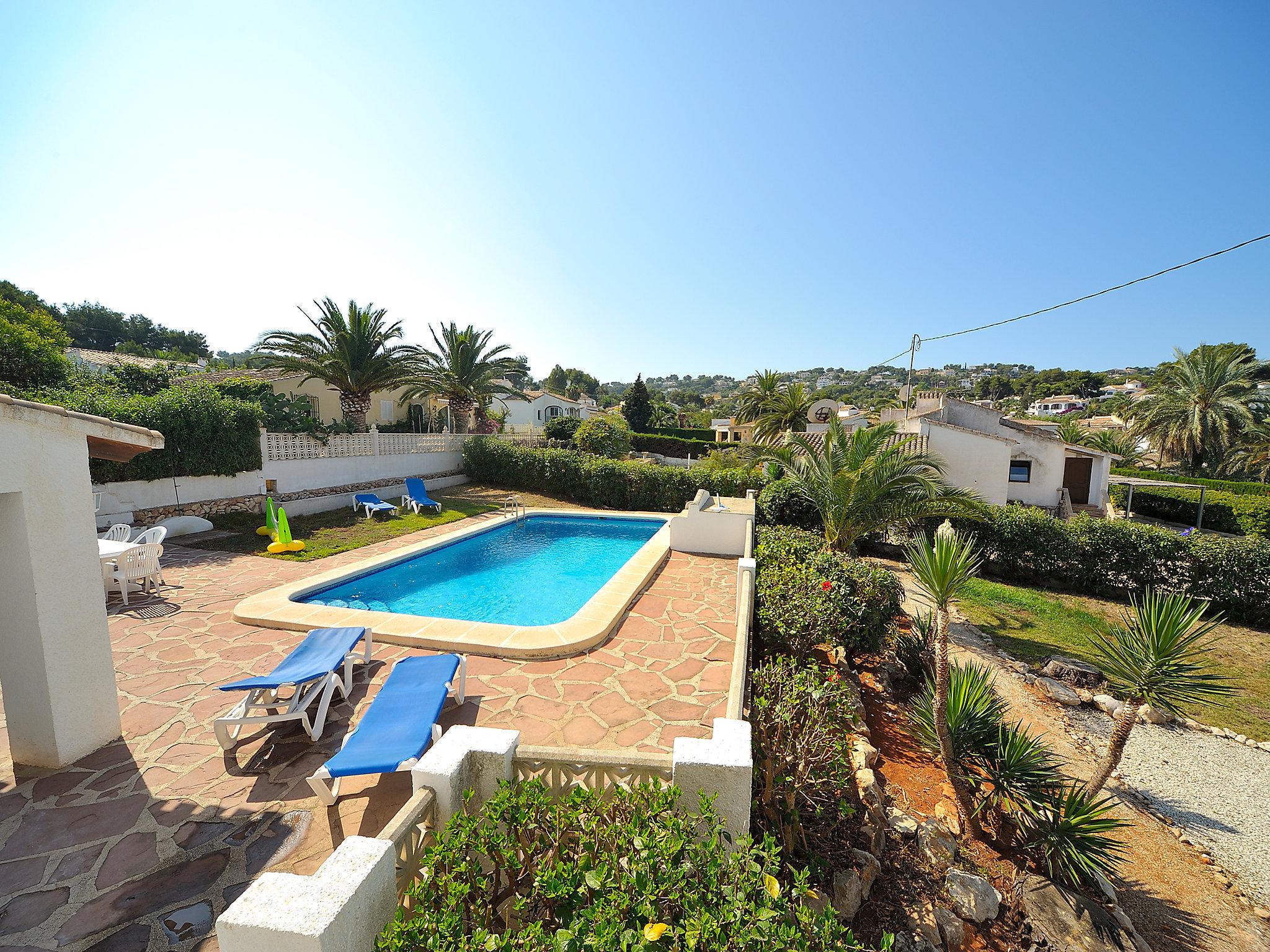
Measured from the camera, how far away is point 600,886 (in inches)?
83.6

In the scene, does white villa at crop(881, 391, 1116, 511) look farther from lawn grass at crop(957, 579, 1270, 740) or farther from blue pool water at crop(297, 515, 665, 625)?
blue pool water at crop(297, 515, 665, 625)

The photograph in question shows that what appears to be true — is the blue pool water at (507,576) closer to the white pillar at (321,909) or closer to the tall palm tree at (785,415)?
the white pillar at (321,909)

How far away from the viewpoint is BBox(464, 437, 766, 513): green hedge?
16.3m

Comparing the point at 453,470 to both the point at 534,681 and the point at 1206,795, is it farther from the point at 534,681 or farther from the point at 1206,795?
the point at 1206,795

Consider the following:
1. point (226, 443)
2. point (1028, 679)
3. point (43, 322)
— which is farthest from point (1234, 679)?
point (43, 322)

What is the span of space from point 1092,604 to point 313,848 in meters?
15.6

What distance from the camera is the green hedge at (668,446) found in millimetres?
38469

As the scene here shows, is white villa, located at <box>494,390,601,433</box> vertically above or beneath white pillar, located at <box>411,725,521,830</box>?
above

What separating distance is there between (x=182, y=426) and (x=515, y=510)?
29.3 feet

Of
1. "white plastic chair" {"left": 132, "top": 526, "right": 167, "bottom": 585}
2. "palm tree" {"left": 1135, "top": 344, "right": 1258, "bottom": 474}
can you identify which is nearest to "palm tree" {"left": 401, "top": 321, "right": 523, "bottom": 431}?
"white plastic chair" {"left": 132, "top": 526, "right": 167, "bottom": 585}

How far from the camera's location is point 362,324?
19.3 metres

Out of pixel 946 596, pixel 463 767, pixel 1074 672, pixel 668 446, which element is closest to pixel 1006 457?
pixel 1074 672

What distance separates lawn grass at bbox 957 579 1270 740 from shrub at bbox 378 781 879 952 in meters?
8.17

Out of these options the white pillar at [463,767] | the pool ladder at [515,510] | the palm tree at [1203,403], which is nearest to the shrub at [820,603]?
the white pillar at [463,767]
